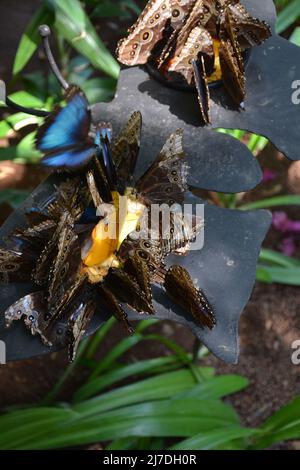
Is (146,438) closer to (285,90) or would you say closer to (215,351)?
(215,351)

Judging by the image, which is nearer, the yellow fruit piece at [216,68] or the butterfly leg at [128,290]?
the butterfly leg at [128,290]

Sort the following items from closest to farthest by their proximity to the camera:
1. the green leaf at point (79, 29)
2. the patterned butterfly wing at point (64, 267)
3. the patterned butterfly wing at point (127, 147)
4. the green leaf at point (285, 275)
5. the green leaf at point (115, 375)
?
the patterned butterfly wing at point (64, 267)
the patterned butterfly wing at point (127, 147)
the green leaf at point (79, 29)
the green leaf at point (115, 375)
the green leaf at point (285, 275)

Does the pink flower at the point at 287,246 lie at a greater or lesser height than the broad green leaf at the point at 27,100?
lesser

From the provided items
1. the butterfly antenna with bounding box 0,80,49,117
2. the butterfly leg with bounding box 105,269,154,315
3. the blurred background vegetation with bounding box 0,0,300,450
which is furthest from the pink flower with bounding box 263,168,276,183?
the butterfly leg with bounding box 105,269,154,315

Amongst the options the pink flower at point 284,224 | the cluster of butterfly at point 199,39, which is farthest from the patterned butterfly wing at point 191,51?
the pink flower at point 284,224

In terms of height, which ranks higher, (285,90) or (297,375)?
(285,90)

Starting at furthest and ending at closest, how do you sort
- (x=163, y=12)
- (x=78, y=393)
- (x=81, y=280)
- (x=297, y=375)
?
1. (x=297, y=375)
2. (x=78, y=393)
3. (x=163, y=12)
4. (x=81, y=280)

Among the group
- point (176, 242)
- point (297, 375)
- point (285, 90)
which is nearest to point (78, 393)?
point (297, 375)

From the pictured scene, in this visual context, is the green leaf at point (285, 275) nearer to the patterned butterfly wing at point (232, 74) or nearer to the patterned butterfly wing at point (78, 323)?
the patterned butterfly wing at point (232, 74)

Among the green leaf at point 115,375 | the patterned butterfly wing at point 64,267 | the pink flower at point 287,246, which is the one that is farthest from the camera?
the pink flower at point 287,246
